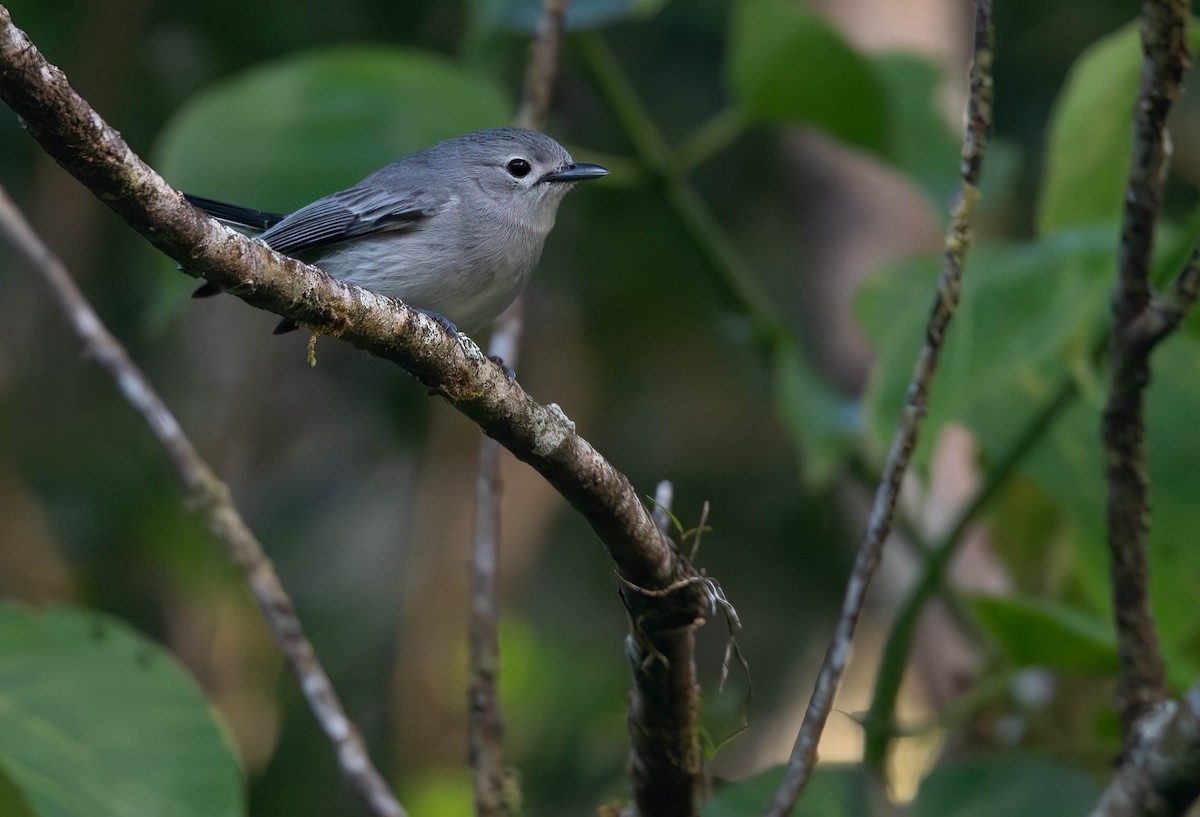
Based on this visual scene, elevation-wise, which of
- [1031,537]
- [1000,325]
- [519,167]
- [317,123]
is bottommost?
[1000,325]

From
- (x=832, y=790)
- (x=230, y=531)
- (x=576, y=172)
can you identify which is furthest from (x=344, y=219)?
(x=832, y=790)

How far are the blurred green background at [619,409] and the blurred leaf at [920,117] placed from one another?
0.01 metres

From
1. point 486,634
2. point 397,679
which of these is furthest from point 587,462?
point 397,679

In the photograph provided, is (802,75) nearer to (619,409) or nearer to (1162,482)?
(1162,482)

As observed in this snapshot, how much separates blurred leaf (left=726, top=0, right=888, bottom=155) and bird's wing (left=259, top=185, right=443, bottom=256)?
104 centimetres

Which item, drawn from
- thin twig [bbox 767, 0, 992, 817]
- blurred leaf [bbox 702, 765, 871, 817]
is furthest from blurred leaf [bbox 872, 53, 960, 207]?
blurred leaf [bbox 702, 765, 871, 817]

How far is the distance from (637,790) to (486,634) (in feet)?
2.28

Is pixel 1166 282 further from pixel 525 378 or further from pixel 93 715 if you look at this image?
pixel 525 378

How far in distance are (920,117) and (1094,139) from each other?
1019mm

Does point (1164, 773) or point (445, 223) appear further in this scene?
point (445, 223)

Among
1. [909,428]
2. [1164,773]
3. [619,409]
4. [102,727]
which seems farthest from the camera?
[619,409]

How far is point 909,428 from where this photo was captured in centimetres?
231

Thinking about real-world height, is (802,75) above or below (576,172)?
above

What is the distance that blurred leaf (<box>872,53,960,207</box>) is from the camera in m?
4.08
